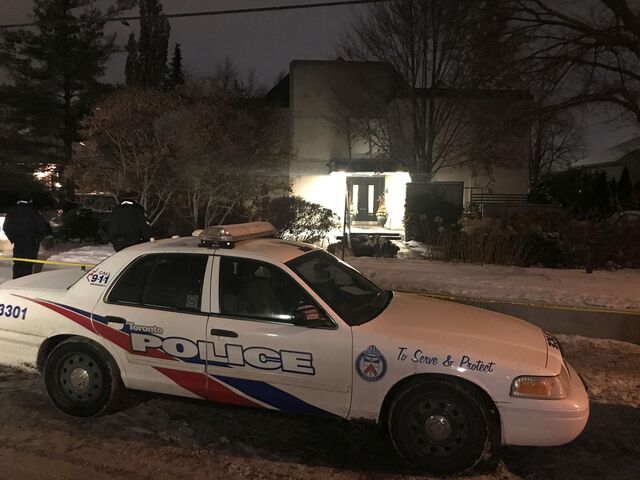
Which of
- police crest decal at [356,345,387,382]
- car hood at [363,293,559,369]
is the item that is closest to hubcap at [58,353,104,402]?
police crest decal at [356,345,387,382]

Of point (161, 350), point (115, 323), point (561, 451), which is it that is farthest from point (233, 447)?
point (561, 451)

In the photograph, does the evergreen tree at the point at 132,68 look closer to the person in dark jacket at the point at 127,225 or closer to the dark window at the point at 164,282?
the person in dark jacket at the point at 127,225

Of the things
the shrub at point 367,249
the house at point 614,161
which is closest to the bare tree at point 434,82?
the shrub at point 367,249

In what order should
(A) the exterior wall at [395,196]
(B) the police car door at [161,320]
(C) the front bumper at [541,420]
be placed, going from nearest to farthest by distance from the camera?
(C) the front bumper at [541,420]
(B) the police car door at [161,320]
(A) the exterior wall at [395,196]

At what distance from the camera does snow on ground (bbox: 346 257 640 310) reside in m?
7.80

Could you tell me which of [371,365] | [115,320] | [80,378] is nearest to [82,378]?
[80,378]

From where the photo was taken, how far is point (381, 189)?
78.5 feet

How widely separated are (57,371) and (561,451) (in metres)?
3.89

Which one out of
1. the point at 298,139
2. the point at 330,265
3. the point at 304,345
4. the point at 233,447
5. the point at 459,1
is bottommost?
the point at 233,447

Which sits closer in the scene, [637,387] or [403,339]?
[403,339]

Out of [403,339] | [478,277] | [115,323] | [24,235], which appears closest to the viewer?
[403,339]

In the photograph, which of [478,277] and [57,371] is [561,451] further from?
[478,277]

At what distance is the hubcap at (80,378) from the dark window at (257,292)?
1.21 meters

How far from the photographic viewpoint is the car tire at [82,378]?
14.2 feet
